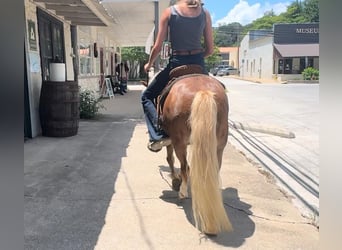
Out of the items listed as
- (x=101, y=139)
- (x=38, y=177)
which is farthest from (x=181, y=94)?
(x=101, y=139)

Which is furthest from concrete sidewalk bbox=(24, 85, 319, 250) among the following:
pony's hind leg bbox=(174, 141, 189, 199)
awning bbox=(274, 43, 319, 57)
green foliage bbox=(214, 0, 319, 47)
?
awning bbox=(274, 43, 319, 57)

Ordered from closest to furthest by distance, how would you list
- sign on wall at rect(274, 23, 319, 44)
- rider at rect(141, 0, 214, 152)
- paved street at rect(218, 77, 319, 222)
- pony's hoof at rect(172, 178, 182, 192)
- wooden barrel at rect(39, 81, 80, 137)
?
rider at rect(141, 0, 214, 152), pony's hoof at rect(172, 178, 182, 192), paved street at rect(218, 77, 319, 222), wooden barrel at rect(39, 81, 80, 137), sign on wall at rect(274, 23, 319, 44)

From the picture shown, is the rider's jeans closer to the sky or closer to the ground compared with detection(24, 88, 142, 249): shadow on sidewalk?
closer to the sky

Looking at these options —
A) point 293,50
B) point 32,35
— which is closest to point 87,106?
point 32,35

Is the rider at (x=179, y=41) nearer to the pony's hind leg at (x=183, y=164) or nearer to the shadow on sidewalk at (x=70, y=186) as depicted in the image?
the pony's hind leg at (x=183, y=164)

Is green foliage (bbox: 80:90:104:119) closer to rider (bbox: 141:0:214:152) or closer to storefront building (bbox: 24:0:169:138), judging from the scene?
storefront building (bbox: 24:0:169:138)

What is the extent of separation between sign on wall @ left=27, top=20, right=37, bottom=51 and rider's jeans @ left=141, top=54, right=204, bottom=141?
4.02 m

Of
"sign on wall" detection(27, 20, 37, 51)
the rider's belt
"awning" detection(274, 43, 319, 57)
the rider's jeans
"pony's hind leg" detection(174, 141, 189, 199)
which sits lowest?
"pony's hind leg" detection(174, 141, 189, 199)

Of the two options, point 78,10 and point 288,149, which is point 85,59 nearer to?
point 78,10

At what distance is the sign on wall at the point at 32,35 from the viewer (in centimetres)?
747

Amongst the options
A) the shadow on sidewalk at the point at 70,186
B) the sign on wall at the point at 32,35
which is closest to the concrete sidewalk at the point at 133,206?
the shadow on sidewalk at the point at 70,186

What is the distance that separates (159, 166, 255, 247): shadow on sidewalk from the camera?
338cm
